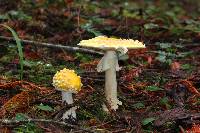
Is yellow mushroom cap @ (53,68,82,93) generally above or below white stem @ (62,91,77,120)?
above

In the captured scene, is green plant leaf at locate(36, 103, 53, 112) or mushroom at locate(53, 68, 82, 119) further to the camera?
green plant leaf at locate(36, 103, 53, 112)

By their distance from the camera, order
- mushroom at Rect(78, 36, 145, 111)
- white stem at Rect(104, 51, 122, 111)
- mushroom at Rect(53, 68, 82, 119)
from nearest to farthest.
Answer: mushroom at Rect(53, 68, 82, 119) → mushroom at Rect(78, 36, 145, 111) → white stem at Rect(104, 51, 122, 111)

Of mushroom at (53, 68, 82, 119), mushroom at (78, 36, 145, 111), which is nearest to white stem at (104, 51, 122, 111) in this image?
mushroom at (78, 36, 145, 111)

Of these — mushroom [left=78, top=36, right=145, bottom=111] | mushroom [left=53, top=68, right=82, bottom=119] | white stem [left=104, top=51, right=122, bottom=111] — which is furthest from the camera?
white stem [left=104, top=51, right=122, bottom=111]

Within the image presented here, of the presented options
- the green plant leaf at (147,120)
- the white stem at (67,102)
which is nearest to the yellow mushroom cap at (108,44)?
the white stem at (67,102)

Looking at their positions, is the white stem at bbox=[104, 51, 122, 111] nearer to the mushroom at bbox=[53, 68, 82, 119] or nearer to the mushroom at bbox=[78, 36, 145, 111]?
the mushroom at bbox=[78, 36, 145, 111]

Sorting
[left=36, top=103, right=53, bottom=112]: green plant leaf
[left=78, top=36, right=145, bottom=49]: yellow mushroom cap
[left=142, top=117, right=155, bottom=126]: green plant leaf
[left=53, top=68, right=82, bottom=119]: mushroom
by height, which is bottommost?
[left=142, top=117, right=155, bottom=126]: green plant leaf

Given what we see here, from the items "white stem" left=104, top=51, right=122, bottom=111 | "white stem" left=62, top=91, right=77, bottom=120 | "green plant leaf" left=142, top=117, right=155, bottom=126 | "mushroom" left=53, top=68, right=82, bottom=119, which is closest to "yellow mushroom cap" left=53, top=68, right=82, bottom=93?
"mushroom" left=53, top=68, right=82, bottom=119

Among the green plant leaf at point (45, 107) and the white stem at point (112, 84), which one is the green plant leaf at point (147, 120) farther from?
the green plant leaf at point (45, 107)

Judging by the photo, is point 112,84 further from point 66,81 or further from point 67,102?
point 66,81
